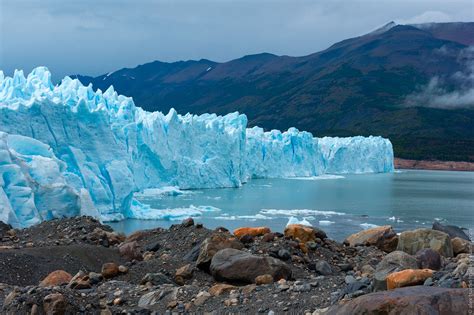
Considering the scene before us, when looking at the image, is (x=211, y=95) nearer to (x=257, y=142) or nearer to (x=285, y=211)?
(x=257, y=142)

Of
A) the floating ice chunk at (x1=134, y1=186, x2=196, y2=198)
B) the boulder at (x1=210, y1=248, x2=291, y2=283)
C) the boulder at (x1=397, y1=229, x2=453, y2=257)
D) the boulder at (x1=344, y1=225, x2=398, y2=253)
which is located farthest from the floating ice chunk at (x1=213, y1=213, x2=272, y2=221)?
the boulder at (x1=210, y1=248, x2=291, y2=283)

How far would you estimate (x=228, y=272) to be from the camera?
514 centimetres

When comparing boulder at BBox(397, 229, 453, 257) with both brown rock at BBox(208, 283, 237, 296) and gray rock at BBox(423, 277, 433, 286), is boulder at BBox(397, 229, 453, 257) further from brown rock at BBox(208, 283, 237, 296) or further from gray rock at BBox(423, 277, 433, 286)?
brown rock at BBox(208, 283, 237, 296)

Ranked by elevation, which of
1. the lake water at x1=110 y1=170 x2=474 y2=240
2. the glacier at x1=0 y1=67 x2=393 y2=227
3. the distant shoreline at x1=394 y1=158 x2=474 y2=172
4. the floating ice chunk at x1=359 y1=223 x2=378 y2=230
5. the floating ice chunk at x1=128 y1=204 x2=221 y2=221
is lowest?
the distant shoreline at x1=394 y1=158 x2=474 y2=172

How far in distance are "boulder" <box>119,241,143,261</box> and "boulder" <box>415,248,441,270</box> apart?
3023 millimetres

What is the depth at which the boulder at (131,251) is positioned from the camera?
21.5 ft

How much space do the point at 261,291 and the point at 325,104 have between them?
112958mm

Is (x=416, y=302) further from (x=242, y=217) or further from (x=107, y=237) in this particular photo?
(x=242, y=217)

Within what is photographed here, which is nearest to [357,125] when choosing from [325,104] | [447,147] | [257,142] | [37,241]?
[325,104]

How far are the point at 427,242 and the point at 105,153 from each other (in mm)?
16840

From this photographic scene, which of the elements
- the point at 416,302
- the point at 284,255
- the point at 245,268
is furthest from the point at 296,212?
the point at 416,302

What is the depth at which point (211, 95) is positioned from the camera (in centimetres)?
14275

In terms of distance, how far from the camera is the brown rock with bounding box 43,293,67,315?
3.99m

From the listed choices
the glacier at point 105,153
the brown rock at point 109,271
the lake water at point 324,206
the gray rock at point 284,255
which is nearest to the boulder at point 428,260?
the gray rock at point 284,255
